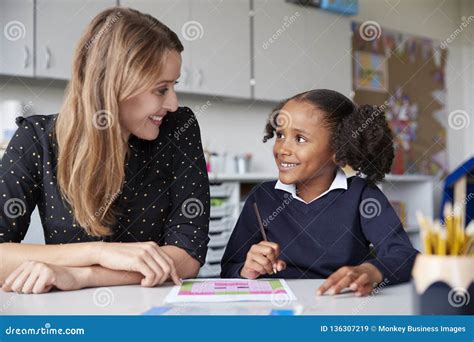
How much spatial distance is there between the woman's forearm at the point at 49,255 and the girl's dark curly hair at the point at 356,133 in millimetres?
541

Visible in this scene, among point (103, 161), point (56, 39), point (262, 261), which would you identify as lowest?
point (262, 261)

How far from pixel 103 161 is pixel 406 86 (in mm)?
1145

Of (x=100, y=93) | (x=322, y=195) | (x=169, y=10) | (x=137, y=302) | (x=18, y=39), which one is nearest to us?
(x=137, y=302)

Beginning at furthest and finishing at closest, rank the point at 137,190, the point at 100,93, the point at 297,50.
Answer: the point at 297,50 → the point at 137,190 → the point at 100,93

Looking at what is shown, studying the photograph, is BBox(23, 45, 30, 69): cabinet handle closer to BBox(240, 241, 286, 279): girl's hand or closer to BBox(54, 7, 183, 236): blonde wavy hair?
BBox(54, 7, 183, 236): blonde wavy hair

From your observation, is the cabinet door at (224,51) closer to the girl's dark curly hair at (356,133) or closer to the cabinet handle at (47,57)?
the cabinet handle at (47,57)

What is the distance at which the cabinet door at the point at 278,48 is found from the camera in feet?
7.00

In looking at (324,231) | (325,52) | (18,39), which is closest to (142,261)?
(324,231)

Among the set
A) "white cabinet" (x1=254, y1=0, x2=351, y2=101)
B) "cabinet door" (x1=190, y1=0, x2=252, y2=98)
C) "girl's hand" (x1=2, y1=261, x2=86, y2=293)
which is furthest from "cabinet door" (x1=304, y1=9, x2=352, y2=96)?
"girl's hand" (x1=2, y1=261, x2=86, y2=293)

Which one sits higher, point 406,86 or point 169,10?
point 169,10

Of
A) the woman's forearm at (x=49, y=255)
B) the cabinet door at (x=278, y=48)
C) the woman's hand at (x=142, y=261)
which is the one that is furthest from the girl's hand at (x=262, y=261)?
the cabinet door at (x=278, y=48)

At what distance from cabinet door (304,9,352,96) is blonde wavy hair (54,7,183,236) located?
893mm

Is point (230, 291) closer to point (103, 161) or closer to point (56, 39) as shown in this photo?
point (103, 161)

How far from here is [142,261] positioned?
2.81 feet
